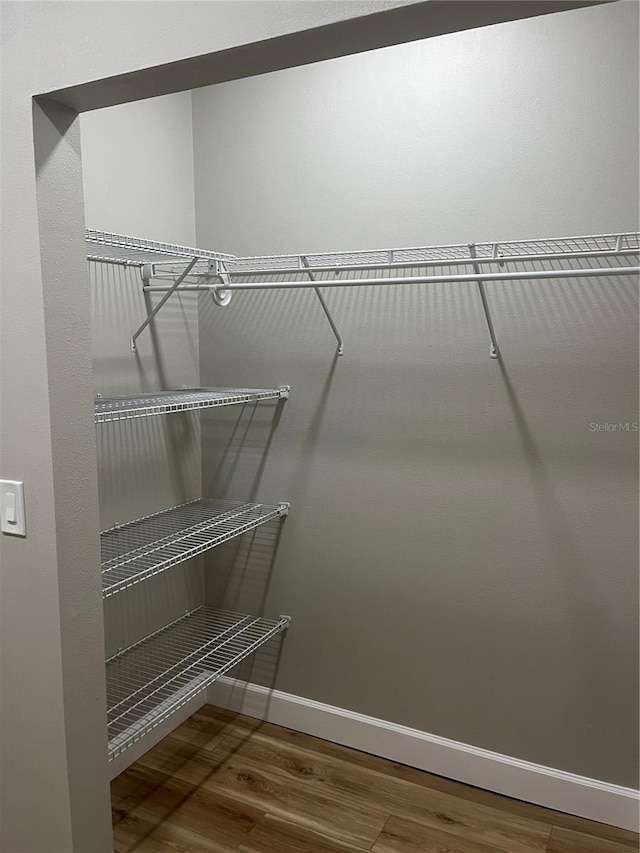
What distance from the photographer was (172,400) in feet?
6.73

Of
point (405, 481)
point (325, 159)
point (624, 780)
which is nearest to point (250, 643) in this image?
point (405, 481)

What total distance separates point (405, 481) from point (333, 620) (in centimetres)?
58

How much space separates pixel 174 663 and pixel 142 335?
110cm

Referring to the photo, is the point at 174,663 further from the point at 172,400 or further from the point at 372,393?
the point at 372,393

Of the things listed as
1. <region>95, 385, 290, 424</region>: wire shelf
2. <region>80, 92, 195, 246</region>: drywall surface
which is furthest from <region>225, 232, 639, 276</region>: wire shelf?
<region>95, 385, 290, 424</region>: wire shelf

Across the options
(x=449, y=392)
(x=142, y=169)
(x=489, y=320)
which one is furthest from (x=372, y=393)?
(x=142, y=169)

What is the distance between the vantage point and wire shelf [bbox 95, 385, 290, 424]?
5.90 feet

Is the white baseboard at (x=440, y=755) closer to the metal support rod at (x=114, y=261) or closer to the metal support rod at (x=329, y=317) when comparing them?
the metal support rod at (x=329, y=317)

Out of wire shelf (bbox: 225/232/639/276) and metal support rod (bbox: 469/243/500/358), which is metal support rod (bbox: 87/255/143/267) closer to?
wire shelf (bbox: 225/232/639/276)

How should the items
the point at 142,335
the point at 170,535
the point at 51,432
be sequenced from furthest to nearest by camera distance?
the point at 142,335, the point at 170,535, the point at 51,432

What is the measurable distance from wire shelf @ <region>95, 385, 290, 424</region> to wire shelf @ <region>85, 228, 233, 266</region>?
0.41 meters

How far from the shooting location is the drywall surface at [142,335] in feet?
6.89

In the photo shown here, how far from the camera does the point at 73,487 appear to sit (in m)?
1.34

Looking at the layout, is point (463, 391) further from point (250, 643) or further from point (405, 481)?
point (250, 643)
